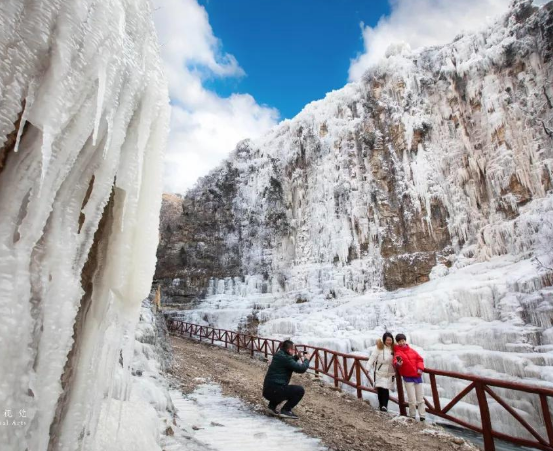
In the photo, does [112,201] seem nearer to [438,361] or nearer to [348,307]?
[438,361]

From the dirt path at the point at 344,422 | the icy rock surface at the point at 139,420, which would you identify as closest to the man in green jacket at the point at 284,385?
the dirt path at the point at 344,422

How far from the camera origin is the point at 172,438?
10.5ft

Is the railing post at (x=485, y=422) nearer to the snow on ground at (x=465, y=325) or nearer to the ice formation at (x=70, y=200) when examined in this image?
the snow on ground at (x=465, y=325)

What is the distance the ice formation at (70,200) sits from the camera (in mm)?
1321

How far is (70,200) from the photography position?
1588 mm

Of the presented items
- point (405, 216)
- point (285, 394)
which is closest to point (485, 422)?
point (285, 394)

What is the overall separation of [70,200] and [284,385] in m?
4.27

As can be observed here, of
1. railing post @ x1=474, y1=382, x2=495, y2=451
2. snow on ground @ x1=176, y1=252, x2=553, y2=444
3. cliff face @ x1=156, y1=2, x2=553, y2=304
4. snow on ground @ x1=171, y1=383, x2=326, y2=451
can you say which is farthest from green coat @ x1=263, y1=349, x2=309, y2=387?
cliff face @ x1=156, y1=2, x2=553, y2=304

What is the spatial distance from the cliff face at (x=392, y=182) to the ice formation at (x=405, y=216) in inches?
3.7

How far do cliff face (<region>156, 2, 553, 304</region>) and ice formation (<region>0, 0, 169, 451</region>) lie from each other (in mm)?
18208

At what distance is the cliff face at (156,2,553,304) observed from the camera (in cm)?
1923

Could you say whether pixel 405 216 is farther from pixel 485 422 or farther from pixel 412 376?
pixel 485 422

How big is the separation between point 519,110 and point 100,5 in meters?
23.6

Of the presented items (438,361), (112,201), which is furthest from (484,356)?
(112,201)
